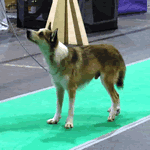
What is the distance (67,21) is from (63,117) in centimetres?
423

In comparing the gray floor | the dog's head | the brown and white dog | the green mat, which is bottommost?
the gray floor

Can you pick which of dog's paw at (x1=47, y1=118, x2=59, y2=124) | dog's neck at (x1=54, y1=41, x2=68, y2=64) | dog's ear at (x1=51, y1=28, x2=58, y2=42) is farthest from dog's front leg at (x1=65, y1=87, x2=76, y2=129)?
dog's ear at (x1=51, y1=28, x2=58, y2=42)

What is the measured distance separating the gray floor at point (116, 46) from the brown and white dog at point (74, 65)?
32.9 inches

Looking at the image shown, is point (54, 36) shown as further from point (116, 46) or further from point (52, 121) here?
point (116, 46)

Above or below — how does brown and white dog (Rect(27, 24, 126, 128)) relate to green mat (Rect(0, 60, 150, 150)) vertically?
above

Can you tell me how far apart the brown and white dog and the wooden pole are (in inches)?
151

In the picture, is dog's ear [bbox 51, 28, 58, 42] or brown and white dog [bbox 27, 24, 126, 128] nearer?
dog's ear [bbox 51, 28, 58, 42]

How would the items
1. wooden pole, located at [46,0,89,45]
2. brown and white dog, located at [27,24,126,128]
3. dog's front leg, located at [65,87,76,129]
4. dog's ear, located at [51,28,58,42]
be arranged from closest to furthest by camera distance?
dog's ear, located at [51,28,58,42] < brown and white dog, located at [27,24,126,128] < dog's front leg, located at [65,87,76,129] < wooden pole, located at [46,0,89,45]

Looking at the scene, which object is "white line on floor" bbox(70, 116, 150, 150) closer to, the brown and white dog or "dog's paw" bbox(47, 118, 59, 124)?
the brown and white dog

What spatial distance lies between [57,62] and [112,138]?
1478 mm

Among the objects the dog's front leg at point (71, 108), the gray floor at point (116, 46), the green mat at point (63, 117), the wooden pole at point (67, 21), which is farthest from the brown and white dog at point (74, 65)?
the wooden pole at point (67, 21)

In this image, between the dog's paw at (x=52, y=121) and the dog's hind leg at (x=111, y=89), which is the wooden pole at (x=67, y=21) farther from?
the dog's paw at (x=52, y=121)

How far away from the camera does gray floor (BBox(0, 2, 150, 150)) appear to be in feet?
18.1

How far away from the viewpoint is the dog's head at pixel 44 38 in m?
5.40
